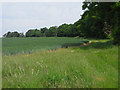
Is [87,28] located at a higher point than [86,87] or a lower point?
higher

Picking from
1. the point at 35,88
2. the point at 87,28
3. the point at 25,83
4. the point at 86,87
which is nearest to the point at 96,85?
the point at 86,87

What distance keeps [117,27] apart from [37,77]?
12.3 metres

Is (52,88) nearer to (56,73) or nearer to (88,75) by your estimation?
(56,73)

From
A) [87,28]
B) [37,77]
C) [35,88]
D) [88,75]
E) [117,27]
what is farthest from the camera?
[87,28]

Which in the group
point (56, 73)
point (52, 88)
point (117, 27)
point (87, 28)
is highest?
point (87, 28)

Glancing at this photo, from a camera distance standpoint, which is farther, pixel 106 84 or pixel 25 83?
pixel 106 84

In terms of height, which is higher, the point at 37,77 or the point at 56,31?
the point at 56,31

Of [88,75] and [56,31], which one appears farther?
[56,31]

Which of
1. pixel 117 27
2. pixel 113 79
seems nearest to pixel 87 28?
pixel 117 27

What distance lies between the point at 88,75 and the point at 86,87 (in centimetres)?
67

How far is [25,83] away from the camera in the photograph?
351 centimetres

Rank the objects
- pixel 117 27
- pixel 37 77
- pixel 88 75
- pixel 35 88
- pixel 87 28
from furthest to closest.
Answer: pixel 87 28 < pixel 117 27 < pixel 88 75 < pixel 37 77 < pixel 35 88

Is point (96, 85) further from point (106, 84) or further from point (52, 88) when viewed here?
point (52, 88)

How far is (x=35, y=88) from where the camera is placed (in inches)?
134
